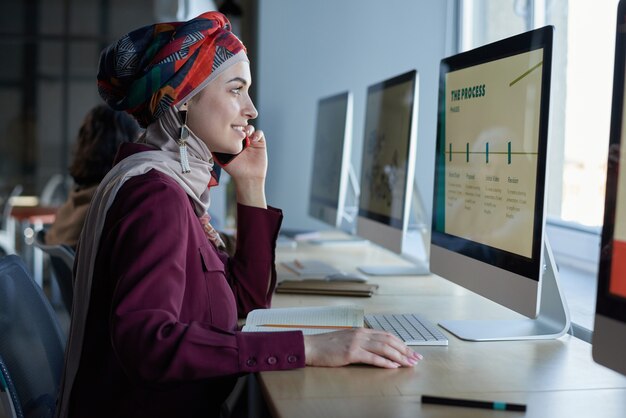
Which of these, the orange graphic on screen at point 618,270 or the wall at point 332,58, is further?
the wall at point 332,58

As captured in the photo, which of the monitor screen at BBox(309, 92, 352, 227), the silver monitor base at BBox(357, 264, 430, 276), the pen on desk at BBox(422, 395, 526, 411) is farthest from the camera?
the monitor screen at BBox(309, 92, 352, 227)

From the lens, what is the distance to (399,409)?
118cm

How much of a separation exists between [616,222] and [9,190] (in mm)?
7643

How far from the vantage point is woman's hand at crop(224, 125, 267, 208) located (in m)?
2.03

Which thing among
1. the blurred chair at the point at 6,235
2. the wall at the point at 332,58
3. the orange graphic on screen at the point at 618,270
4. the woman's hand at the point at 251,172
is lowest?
the blurred chair at the point at 6,235

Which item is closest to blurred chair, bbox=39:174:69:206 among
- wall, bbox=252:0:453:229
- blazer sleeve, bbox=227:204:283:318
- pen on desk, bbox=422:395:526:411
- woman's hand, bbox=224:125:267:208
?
wall, bbox=252:0:453:229

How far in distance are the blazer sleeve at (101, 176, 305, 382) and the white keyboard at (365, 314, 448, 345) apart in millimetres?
333

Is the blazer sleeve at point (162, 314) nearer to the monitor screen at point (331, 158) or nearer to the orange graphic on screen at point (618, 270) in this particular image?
the orange graphic on screen at point (618, 270)

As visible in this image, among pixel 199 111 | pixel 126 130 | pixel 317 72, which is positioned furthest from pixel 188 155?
pixel 317 72

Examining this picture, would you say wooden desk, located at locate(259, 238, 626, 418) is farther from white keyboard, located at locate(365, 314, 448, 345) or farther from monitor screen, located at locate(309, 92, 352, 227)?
monitor screen, located at locate(309, 92, 352, 227)

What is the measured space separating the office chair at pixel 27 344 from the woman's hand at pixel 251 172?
0.58m

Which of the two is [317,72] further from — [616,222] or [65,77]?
[65,77]

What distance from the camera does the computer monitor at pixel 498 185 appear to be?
1.49 metres

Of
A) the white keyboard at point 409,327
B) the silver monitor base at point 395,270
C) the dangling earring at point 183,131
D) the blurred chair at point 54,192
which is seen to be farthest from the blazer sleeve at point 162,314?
the blurred chair at point 54,192
